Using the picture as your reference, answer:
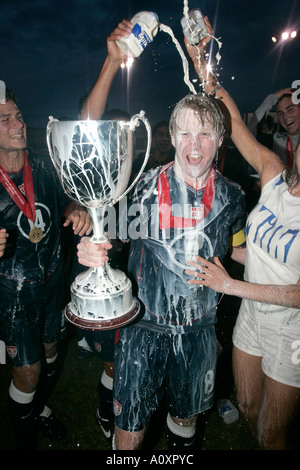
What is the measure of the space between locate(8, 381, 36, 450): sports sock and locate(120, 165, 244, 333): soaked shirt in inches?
45.9

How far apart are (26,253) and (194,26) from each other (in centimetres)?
180

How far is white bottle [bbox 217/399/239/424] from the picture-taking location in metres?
2.55

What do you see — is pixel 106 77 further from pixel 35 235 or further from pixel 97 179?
pixel 35 235

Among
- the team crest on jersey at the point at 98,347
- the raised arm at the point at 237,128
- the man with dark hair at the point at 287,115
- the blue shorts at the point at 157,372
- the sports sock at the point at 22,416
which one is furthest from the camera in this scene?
the man with dark hair at the point at 287,115

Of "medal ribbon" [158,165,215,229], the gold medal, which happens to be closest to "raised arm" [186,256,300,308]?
"medal ribbon" [158,165,215,229]

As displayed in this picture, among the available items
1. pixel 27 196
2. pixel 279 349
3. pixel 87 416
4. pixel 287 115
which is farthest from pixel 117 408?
pixel 287 115

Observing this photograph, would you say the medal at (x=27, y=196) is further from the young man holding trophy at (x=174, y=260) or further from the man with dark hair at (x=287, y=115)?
the man with dark hair at (x=287, y=115)

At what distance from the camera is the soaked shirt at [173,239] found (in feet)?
5.18

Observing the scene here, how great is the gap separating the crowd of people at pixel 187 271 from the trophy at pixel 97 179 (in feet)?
0.45

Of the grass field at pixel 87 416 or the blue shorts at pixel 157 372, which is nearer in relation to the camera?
the blue shorts at pixel 157 372

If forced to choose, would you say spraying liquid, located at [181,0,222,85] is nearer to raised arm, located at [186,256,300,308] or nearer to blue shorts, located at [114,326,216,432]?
raised arm, located at [186,256,300,308]

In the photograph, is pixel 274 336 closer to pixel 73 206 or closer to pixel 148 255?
pixel 148 255

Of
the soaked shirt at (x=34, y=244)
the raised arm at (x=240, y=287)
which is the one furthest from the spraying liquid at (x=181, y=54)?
the soaked shirt at (x=34, y=244)
